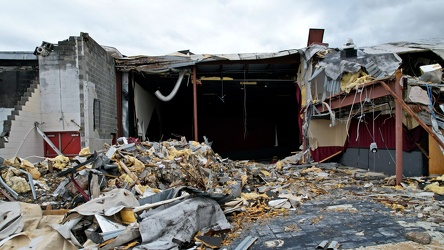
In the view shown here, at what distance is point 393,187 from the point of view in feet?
22.6

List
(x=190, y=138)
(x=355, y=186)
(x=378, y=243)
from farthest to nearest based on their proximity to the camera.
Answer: (x=190, y=138) < (x=355, y=186) < (x=378, y=243)

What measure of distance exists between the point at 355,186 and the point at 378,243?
4230 mm

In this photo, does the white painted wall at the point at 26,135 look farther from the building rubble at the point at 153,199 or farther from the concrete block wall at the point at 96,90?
the building rubble at the point at 153,199

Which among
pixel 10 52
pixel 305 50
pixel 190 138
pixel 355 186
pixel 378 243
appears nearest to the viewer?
pixel 378 243

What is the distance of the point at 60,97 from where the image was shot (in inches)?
384

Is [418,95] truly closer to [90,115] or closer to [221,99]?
[90,115]

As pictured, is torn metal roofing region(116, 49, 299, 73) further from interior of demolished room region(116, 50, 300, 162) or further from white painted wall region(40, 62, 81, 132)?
white painted wall region(40, 62, 81, 132)

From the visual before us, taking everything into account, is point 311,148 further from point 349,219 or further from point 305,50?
point 349,219

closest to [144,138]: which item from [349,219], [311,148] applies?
[311,148]

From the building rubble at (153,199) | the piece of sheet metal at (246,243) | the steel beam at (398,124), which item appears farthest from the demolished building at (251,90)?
the piece of sheet metal at (246,243)

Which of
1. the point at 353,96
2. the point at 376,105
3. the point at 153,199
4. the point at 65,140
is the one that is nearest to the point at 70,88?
the point at 65,140

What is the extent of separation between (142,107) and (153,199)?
1019 cm

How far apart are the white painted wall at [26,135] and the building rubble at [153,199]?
3.29 meters

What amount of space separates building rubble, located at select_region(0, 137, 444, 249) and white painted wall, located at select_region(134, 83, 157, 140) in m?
5.17
